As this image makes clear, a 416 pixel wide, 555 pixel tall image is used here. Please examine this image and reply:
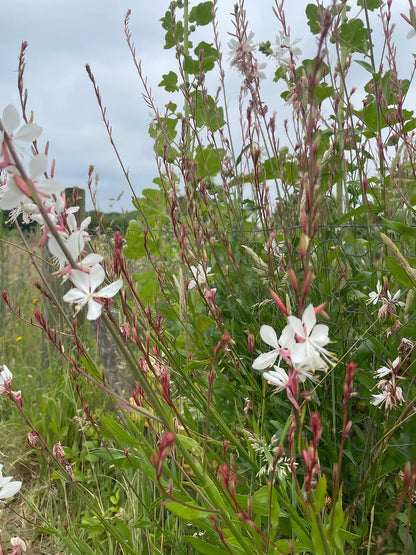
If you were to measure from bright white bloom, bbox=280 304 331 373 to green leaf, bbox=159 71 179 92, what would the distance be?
2.43m

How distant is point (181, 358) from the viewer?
176 cm

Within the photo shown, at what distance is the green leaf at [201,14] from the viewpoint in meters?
2.80

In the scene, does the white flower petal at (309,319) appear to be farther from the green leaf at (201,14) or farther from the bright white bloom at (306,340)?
the green leaf at (201,14)

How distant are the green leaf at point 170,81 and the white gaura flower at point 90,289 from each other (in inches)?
92.6

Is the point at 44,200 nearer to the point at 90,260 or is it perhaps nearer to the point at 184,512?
the point at 90,260

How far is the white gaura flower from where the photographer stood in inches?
24.5

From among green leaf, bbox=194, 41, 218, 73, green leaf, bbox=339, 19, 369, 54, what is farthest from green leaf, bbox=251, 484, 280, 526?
green leaf, bbox=194, 41, 218, 73

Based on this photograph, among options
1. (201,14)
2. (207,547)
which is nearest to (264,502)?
(207,547)

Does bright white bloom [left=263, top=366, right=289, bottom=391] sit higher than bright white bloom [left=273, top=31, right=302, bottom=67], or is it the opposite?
bright white bloom [left=273, top=31, right=302, bottom=67]

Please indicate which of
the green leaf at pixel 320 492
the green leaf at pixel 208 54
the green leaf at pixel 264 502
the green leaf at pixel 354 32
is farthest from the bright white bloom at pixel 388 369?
the green leaf at pixel 208 54

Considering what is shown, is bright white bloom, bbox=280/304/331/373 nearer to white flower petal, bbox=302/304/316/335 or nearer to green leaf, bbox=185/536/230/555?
white flower petal, bbox=302/304/316/335

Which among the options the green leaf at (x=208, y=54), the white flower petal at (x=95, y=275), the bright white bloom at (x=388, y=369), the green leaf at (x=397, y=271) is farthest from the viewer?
the green leaf at (x=208, y=54)

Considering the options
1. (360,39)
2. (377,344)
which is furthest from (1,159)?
(360,39)

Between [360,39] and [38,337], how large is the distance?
2.98 meters
